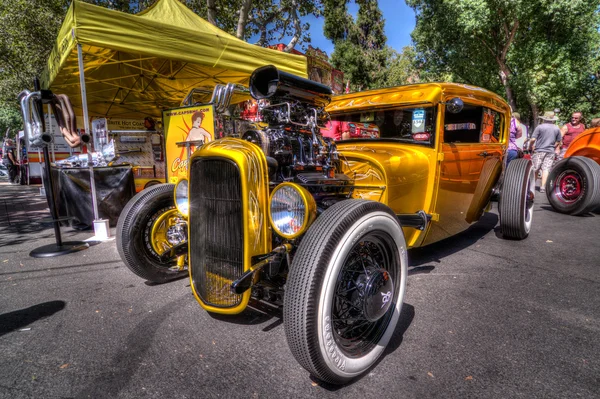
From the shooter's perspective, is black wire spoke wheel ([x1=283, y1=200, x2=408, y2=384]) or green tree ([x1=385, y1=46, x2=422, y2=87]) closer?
black wire spoke wheel ([x1=283, y1=200, x2=408, y2=384])

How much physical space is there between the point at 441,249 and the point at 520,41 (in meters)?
14.8

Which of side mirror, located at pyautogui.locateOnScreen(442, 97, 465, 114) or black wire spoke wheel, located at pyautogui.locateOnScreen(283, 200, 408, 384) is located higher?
side mirror, located at pyautogui.locateOnScreen(442, 97, 465, 114)

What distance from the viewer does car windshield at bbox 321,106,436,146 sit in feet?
9.54

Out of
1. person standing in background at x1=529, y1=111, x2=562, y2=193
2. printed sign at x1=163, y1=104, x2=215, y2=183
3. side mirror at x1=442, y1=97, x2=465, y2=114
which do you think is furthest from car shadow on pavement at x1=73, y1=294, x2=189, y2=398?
person standing in background at x1=529, y1=111, x2=562, y2=193

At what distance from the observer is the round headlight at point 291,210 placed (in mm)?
1700

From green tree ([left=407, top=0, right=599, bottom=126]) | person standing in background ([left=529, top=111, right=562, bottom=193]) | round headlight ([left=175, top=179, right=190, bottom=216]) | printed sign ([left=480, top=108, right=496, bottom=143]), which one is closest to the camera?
round headlight ([left=175, top=179, right=190, bottom=216])

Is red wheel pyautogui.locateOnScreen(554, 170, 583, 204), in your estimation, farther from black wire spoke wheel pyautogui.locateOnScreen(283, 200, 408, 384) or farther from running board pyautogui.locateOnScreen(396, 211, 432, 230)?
black wire spoke wheel pyautogui.locateOnScreen(283, 200, 408, 384)

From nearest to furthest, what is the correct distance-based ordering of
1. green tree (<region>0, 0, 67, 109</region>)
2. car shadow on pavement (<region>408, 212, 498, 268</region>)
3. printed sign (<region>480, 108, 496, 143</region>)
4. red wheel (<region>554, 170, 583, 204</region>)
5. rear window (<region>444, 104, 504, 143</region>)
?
car shadow on pavement (<region>408, 212, 498, 268</region>) → rear window (<region>444, 104, 504, 143</region>) → printed sign (<region>480, 108, 496, 143</region>) → red wheel (<region>554, 170, 583, 204</region>) → green tree (<region>0, 0, 67, 109</region>)

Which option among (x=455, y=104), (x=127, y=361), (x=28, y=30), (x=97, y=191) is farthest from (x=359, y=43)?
(x=127, y=361)

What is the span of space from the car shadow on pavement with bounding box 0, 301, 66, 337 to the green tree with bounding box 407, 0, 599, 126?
51.2 feet

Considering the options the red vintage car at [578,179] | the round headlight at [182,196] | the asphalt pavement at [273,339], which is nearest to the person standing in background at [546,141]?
the red vintage car at [578,179]

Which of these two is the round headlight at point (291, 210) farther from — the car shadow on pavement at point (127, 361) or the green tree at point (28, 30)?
the green tree at point (28, 30)

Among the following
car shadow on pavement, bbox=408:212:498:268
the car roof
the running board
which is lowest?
car shadow on pavement, bbox=408:212:498:268

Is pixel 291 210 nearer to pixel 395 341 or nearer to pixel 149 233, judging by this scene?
pixel 395 341
